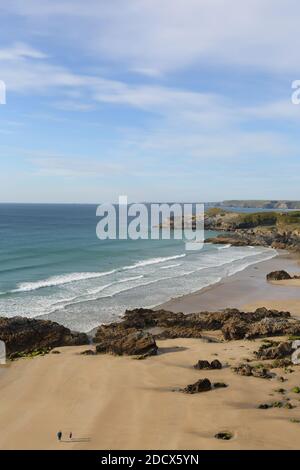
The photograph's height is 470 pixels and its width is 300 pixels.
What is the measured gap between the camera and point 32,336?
25.3 meters

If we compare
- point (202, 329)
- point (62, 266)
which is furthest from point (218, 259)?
point (202, 329)

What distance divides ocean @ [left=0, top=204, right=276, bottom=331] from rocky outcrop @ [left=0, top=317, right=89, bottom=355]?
374 cm

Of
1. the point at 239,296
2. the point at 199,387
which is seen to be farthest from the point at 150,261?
the point at 199,387

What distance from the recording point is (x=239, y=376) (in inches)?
773

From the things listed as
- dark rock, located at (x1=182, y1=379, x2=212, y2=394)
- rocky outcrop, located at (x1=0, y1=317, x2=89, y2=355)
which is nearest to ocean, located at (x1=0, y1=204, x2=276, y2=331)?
rocky outcrop, located at (x1=0, y1=317, x2=89, y2=355)

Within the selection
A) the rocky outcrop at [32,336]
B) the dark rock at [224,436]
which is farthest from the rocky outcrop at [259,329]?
the dark rock at [224,436]

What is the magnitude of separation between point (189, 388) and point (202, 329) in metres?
11.3

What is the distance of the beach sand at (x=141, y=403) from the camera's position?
45.9 feet

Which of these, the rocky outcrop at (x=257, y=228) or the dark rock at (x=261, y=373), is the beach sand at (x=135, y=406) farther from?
the rocky outcrop at (x=257, y=228)

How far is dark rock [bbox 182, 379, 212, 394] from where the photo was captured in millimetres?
18031

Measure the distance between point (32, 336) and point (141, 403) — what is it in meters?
10.3
